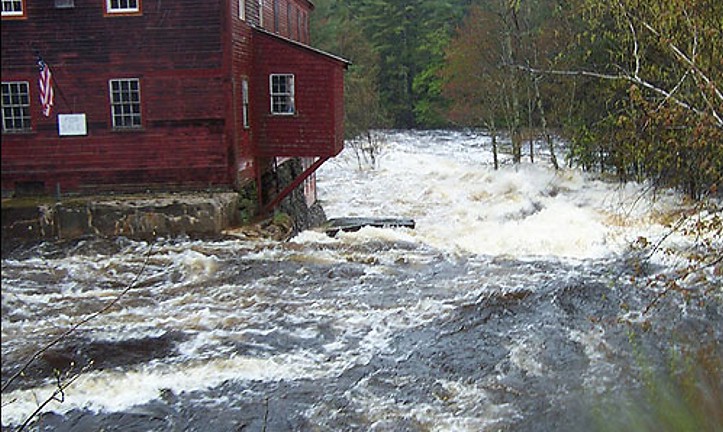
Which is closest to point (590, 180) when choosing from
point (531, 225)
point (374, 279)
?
point (531, 225)

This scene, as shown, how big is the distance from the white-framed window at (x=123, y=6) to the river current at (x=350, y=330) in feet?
17.0

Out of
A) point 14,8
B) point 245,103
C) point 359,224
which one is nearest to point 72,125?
point 14,8

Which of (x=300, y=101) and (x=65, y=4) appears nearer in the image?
(x=65, y=4)

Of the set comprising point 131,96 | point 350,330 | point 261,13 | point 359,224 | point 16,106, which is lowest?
point 350,330

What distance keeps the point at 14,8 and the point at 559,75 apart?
665 inches

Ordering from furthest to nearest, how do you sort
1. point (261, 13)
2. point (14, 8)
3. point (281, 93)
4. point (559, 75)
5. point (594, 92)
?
point (559, 75) → point (594, 92) → point (261, 13) → point (281, 93) → point (14, 8)

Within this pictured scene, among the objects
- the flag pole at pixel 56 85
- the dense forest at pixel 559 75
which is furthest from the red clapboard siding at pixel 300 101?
the dense forest at pixel 559 75

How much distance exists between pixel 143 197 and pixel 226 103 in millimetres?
2846

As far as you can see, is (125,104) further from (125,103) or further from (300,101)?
(300,101)

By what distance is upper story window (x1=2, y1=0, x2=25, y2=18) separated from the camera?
55.6ft

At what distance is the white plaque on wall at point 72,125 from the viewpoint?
56.6 feet

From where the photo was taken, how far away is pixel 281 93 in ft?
61.0

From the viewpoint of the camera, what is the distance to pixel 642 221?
59.7 feet

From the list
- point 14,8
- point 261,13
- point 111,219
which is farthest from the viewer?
point 261,13
